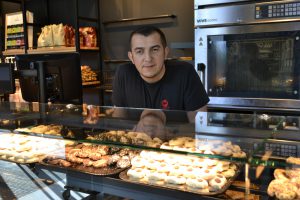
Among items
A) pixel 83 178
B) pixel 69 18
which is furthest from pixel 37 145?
pixel 69 18

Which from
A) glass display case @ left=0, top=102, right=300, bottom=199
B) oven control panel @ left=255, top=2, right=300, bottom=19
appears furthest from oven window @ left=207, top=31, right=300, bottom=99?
glass display case @ left=0, top=102, right=300, bottom=199

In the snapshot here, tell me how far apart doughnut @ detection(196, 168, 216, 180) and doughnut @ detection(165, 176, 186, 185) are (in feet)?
0.19

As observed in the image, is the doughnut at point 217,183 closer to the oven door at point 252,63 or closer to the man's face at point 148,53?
the man's face at point 148,53

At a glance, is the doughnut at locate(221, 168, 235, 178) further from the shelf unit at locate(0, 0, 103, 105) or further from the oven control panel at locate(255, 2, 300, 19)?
the shelf unit at locate(0, 0, 103, 105)

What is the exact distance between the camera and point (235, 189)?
100 cm

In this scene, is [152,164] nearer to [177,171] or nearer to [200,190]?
[177,171]

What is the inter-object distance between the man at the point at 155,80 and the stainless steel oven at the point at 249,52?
627 millimetres

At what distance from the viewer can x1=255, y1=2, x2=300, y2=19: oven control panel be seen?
7.07ft

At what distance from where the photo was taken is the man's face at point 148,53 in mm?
1699

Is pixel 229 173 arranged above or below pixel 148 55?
below

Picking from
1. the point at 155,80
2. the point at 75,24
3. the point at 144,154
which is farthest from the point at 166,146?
the point at 75,24

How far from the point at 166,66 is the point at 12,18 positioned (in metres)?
2.94

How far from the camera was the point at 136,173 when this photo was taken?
3.71 ft

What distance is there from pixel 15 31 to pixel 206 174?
3686mm
